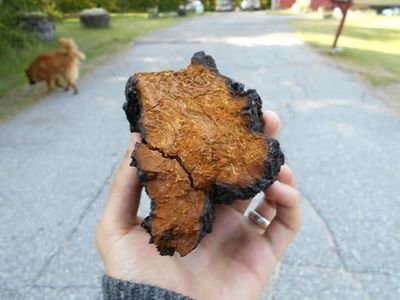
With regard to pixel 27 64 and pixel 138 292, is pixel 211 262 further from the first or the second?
pixel 27 64

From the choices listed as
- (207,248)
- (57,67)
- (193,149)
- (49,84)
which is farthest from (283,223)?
(49,84)

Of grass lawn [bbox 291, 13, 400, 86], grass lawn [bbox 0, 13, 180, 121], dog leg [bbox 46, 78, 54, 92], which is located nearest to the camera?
grass lawn [bbox 0, 13, 180, 121]

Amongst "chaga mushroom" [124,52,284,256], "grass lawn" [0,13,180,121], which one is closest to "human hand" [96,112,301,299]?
"chaga mushroom" [124,52,284,256]

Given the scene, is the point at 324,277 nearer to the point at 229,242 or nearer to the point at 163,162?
the point at 229,242

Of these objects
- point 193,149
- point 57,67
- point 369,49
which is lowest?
point 369,49

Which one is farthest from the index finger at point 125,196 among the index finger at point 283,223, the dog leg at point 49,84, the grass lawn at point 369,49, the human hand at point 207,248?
the grass lawn at point 369,49

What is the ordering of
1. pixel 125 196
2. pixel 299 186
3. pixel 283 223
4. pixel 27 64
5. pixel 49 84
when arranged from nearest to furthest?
pixel 125 196, pixel 283 223, pixel 299 186, pixel 49 84, pixel 27 64

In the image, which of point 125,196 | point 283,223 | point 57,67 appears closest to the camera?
point 125,196

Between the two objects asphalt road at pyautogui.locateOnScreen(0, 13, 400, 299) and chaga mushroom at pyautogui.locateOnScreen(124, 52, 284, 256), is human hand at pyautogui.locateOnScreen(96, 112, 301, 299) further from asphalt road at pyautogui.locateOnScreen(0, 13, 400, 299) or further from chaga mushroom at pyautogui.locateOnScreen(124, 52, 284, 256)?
asphalt road at pyautogui.locateOnScreen(0, 13, 400, 299)
